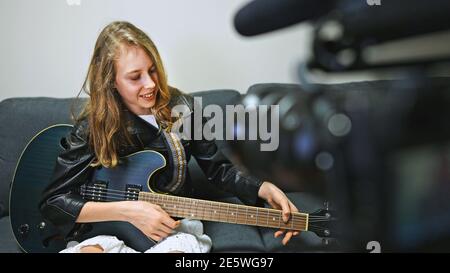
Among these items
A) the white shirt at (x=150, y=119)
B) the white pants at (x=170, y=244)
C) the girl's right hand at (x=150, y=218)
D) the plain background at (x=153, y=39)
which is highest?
the plain background at (x=153, y=39)

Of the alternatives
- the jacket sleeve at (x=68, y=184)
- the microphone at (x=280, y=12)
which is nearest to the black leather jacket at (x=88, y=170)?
the jacket sleeve at (x=68, y=184)

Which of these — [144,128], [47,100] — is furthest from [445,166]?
[47,100]

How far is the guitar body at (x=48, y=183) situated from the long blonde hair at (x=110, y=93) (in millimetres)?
51

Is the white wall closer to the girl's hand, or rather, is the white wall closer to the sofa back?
the sofa back

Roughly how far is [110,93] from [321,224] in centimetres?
65

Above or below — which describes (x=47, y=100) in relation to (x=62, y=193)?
above

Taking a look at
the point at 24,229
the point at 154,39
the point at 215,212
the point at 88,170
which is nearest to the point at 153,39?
the point at 154,39

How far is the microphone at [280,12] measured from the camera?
381 mm

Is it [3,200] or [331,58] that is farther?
[3,200]

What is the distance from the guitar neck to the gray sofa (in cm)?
3

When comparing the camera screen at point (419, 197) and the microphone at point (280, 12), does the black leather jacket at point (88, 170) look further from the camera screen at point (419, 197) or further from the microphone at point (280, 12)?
the microphone at point (280, 12)
